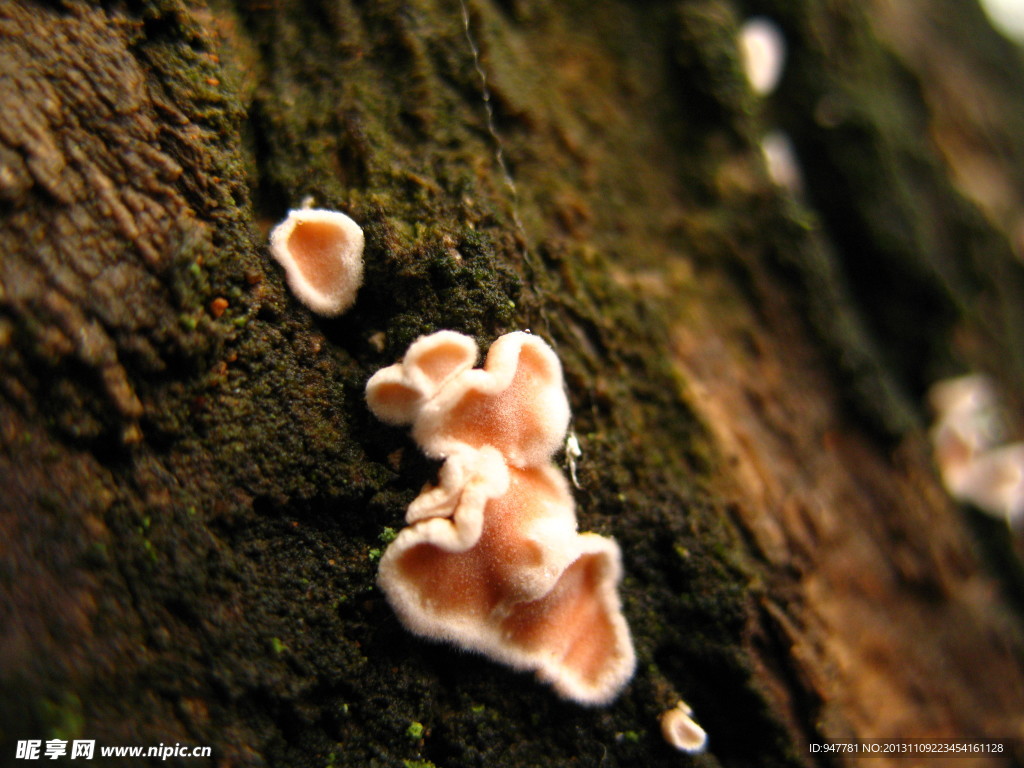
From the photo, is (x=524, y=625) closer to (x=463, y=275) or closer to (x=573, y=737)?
(x=573, y=737)

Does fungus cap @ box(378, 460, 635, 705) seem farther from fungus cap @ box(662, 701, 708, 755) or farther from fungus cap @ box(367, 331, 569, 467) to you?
fungus cap @ box(662, 701, 708, 755)

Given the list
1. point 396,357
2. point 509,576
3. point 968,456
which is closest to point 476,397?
point 396,357

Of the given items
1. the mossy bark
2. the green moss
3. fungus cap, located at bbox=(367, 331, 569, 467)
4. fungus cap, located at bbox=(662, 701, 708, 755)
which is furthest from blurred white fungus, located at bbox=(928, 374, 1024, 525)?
the green moss

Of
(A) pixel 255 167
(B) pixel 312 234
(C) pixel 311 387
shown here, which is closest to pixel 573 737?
(C) pixel 311 387

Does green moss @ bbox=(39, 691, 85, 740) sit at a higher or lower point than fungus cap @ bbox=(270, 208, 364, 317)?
lower

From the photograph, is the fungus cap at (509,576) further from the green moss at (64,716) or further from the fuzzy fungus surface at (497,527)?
the green moss at (64,716)

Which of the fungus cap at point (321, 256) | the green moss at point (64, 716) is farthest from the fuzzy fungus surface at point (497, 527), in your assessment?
the green moss at point (64, 716)

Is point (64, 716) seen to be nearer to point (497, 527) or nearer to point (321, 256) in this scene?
point (497, 527)
